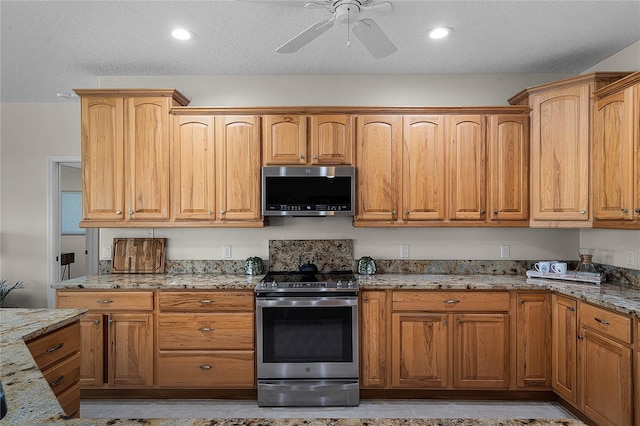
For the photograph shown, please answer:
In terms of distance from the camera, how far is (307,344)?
2.91m

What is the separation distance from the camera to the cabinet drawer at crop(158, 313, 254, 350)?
2.93 meters

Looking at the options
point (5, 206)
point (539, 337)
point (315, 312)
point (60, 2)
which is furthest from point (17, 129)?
point (539, 337)

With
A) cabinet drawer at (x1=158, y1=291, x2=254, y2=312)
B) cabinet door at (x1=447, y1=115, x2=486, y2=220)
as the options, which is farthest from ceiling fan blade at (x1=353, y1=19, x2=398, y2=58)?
cabinet drawer at (x1=158, y1=291, x2=254, y2=312)

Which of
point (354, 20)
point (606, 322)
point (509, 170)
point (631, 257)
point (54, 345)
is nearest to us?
point (54, 345)

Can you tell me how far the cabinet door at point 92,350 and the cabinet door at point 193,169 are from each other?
999 millimetres

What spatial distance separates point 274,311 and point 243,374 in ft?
1.79

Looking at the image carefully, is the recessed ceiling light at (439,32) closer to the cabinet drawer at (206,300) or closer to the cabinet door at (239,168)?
the cabinet door at (239,168)

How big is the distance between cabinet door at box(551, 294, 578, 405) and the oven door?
4.82 feet

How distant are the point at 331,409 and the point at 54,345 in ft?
6.16

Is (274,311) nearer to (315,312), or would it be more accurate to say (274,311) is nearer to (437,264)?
(315,312)

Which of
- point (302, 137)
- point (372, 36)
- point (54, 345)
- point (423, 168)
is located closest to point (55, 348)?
point (54, 345)

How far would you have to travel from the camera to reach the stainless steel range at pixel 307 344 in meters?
2.88

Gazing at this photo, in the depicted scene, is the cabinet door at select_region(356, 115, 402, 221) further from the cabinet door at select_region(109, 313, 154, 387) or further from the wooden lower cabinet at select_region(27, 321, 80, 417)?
the wooden lower cabinet at select_region(27, 321, 80, 417)

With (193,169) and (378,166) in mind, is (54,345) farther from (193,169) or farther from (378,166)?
(378,166)
